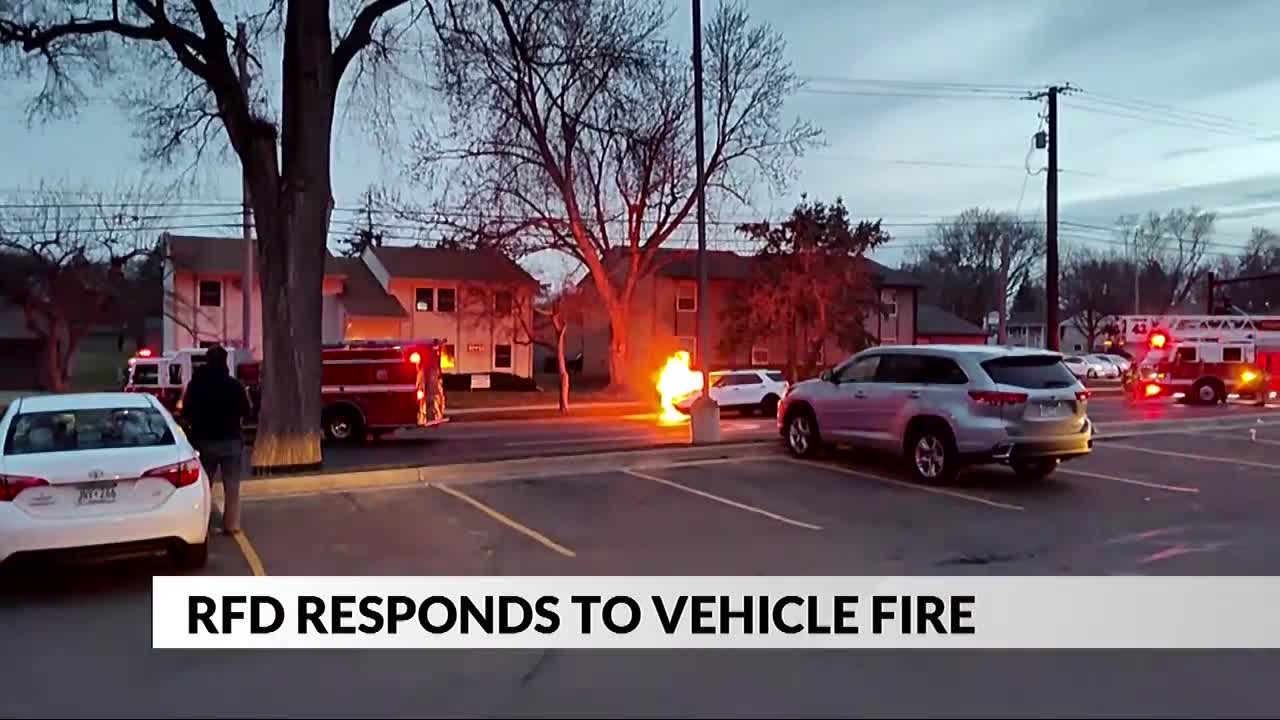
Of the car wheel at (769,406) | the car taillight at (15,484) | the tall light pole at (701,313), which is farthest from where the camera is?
the car wheel at (769,406)

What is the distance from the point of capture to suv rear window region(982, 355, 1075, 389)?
43.8ft

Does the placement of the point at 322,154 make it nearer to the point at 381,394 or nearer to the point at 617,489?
the point at 617,489

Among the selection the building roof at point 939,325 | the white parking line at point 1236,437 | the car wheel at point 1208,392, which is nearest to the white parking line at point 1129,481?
the white parking line at point 1236,437

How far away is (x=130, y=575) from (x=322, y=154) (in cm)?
786

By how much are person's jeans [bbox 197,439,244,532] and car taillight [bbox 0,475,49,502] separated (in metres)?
2.27

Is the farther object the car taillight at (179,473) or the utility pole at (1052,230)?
the utility pole at (1052,230)

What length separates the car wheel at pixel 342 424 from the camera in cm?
2342

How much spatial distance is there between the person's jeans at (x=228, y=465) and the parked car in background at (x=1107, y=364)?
6577 cm

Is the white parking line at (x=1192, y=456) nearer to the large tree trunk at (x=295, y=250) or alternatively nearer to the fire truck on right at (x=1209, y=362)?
the large tree trunk at (x=295, y=250)

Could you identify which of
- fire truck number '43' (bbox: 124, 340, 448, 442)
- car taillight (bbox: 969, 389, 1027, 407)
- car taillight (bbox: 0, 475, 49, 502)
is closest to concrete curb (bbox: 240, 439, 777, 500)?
car taillight (bbox: 969, 389, 1027, 407)

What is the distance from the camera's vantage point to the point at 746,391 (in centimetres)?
3250

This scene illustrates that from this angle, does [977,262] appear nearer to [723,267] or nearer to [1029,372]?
[723,267]

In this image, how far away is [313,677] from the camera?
6.20m

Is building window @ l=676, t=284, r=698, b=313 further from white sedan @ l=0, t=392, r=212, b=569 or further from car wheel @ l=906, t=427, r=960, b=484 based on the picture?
white sedan @ l=0, t=392, r=212, b=569
